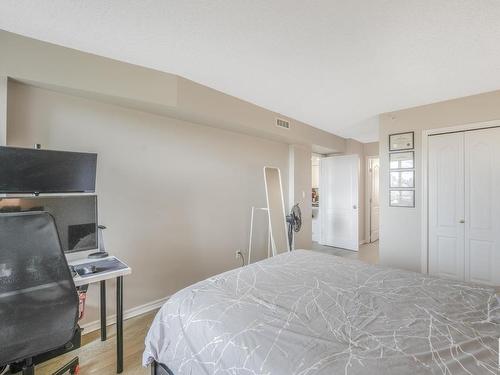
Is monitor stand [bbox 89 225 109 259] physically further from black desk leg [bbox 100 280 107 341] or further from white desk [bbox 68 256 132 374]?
black desk leg [bbox 100 280 107 341]

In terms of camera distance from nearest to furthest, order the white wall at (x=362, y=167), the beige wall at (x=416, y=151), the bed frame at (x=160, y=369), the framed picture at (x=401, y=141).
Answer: the bed frame at (x=160, y=369) < the beige wall at (x=416, y=151) < the framed picture at (x=401, y=141) < the white wall at (x=362, y=167)

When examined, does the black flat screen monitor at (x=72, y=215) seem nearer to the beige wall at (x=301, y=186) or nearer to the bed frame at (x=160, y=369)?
the bed frame at (x=160, y=369)

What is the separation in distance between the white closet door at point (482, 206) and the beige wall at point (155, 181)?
108 inches

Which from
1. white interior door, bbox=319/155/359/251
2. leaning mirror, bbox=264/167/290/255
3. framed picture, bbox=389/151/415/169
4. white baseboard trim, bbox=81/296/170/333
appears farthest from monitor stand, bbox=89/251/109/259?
white interior door, bbox=319/155/359/251

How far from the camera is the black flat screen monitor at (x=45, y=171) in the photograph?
5.37ft

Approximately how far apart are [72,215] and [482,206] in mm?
4197

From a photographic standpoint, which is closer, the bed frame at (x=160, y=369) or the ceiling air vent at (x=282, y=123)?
the bed frame at (x=160, y=369)

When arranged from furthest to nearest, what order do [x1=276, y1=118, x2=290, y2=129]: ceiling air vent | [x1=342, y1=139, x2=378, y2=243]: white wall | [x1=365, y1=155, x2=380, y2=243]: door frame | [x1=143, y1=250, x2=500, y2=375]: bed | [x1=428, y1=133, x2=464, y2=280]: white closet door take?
[x1=365, y1=155, x2=380, y2=243]: door frame → [x1=342, y1=139, x2=378, y2=243]: white wall → [x1=276, y1=118, x2=290, y2=129]: ceiling air vent → [x1=428, y1=133, x2=464, y2=280]: white closet door → [x1=143, y1=250, x2=500, y2=375]: bed

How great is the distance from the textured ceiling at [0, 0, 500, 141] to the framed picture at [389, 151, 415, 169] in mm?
864

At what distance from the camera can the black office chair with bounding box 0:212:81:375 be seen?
1.14 metres

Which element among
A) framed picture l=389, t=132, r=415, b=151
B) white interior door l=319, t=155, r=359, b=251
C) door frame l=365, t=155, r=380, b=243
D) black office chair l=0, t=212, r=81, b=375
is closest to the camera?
black office chair l=0, t=212, r=81, b=375

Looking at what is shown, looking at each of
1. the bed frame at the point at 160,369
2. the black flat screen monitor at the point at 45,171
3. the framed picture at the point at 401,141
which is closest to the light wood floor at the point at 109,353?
the bed frame at the point at 160,369

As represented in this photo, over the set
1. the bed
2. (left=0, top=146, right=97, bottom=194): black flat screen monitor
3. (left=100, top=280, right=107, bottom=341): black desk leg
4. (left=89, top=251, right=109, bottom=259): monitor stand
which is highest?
(left=0, top=146, right=97, bottom=194): black flat screen monitor

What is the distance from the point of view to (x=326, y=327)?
45.7 inches
